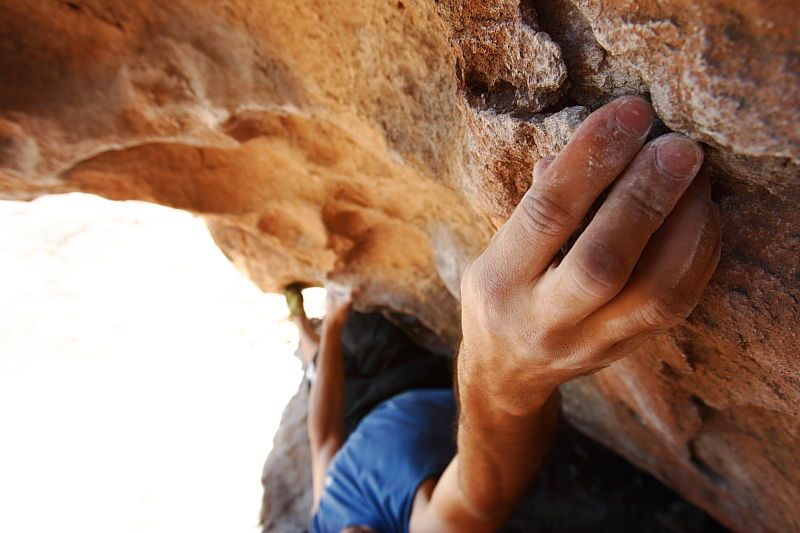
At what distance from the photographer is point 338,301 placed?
175 centimetres

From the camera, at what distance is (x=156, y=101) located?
0.95 m

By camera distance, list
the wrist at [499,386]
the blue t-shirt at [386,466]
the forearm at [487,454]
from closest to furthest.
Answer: the wrist at [499,386] < the forearm at [487,454] < the blue t-shirt at [386,466]

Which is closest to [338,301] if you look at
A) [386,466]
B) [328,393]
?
[328,393]

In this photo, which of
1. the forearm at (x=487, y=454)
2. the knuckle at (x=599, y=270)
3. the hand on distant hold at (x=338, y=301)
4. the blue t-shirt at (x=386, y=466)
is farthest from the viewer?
the hand on distant hold at (x=338, y=301)

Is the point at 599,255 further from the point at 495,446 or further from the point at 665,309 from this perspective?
the point at 495,446

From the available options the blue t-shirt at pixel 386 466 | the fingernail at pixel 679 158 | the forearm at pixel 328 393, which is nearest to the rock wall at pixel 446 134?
the fingernail at pixel 679 158

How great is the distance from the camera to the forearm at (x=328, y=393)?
5.81ft

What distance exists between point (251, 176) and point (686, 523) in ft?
5.92

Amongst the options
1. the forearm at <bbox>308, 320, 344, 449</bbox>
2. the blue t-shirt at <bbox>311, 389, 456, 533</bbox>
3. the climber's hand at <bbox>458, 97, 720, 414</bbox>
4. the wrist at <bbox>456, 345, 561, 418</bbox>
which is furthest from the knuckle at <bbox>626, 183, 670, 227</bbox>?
the forearm at <bbox>308, 320, 344, 449</bbox>

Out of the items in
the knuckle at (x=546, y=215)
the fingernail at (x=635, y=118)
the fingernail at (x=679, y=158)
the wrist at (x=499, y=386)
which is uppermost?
the fingernail at (x=635, y=118)

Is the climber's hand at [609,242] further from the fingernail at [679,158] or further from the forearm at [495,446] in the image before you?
the forearm at [495,446]

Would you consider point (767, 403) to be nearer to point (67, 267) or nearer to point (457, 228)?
point (457, 228)

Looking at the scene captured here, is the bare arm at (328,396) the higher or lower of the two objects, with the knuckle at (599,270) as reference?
lower

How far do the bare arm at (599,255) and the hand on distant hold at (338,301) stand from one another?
3.78ft
